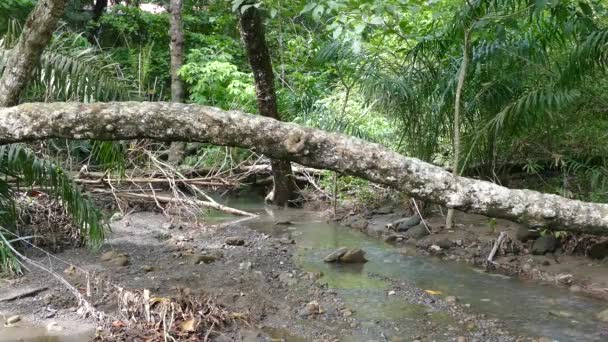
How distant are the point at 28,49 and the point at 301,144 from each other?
248 cm

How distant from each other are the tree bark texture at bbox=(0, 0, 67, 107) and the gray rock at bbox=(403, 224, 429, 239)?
191 inches

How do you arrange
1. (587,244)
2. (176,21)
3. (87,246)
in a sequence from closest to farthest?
(587,244) < (87,246) < (176,21)

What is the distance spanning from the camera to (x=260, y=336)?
14.2 ft

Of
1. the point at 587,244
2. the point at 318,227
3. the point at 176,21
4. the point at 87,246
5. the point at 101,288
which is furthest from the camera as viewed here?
the point at 176,21

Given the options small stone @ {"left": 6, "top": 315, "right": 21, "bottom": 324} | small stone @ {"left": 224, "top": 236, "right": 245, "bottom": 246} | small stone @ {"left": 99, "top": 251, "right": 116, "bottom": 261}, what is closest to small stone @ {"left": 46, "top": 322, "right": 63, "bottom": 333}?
small stone @ {"left": 6, "top": 315, "right": 21, "bottom": 324}

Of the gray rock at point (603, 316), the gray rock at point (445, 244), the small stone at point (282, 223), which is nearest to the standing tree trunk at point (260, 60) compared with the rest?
the small stone at point (282, 223)

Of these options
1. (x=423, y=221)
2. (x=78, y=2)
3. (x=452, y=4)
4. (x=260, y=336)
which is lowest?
(x=260, y=336)

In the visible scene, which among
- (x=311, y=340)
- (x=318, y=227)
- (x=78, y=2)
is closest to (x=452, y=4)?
(x=318, y=227)

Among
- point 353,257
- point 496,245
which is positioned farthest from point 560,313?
point 353,257

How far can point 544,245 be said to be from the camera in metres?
6.08

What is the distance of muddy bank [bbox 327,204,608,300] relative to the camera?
5.59 metres

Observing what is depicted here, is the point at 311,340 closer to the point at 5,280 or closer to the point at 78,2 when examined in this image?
the point at 5,280

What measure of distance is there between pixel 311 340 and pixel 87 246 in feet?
10.5

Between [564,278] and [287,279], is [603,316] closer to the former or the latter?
[564,278]
